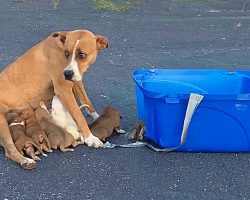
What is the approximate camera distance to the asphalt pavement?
4.50 meters

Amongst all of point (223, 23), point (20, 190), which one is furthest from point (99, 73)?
point (223, 23)

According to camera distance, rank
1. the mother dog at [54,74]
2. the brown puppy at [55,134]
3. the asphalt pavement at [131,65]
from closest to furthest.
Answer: the asphalt pavement at [131,65], the brown puppy at [55,134], the mother dog at [54,74]

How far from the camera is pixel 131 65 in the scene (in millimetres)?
8430

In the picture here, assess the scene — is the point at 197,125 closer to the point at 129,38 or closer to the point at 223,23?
the point at 129,38

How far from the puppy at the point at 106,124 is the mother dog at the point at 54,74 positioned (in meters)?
0.12

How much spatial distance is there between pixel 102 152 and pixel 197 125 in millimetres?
839

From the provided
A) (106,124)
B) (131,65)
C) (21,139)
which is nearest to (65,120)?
(106,124)

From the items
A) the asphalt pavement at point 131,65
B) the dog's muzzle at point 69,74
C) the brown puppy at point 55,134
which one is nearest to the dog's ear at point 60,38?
the dog's muzzle at point 69,74

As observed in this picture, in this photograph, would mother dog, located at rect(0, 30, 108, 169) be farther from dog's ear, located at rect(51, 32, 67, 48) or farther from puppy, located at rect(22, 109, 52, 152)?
puppy, located at rect(22, 109, 52, 152)

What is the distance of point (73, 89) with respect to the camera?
227 inches

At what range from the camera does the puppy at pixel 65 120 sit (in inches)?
210

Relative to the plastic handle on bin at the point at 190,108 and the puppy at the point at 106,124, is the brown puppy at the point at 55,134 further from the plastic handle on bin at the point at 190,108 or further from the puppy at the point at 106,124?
the plastic handle on bin at the point at 190,108

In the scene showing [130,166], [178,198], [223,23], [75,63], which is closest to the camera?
[178,198]

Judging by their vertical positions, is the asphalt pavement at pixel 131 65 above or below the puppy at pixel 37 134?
below
